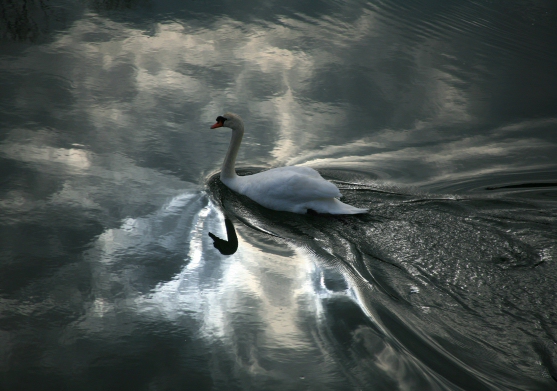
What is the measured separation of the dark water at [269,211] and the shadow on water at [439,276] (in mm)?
20

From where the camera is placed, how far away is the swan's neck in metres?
6.90

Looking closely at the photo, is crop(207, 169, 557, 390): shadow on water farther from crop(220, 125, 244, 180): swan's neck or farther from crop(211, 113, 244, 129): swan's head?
crop(211, 113, 244, 129): swan's head

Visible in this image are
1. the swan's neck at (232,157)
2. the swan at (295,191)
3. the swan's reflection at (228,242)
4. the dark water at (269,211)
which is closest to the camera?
the dark water at (269,211)

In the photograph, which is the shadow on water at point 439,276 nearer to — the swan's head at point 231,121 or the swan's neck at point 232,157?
the swan's neck at point 232,157

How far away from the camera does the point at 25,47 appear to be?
30.1 ft

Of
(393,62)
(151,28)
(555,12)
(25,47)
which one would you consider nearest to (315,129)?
(393,62)

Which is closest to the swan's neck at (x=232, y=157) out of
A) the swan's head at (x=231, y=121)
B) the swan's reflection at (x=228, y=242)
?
the swan's head at (x=231, y=121)

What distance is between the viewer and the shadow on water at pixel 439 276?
4.61 m

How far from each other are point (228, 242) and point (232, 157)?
1.36 m

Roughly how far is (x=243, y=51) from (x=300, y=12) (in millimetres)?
2269

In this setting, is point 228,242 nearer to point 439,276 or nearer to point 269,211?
point 269,211

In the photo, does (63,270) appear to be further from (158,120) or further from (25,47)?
(25,47)

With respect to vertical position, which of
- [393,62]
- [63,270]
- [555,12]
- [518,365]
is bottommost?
[63,270]

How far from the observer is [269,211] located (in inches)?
260
